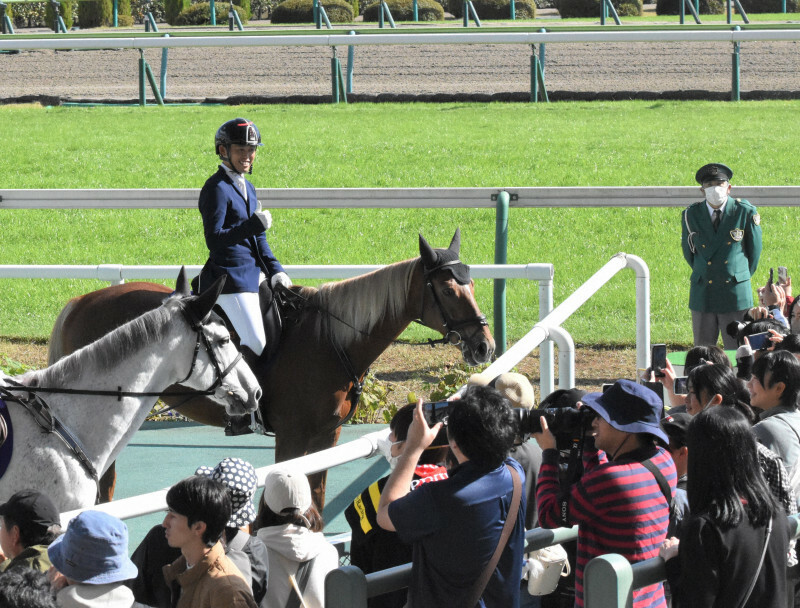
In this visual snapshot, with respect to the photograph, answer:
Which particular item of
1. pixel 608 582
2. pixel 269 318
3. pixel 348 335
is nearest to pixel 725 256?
pixel 348 335

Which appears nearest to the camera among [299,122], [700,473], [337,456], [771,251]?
[700,473]

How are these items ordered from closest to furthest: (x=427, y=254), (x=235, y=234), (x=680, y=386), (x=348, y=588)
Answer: (x=348, y=588)
(x=680, y=386)
(x=235, y=234)
(x=427, y=254)

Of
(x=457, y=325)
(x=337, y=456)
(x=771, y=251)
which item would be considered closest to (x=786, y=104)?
(x=771, y=251)

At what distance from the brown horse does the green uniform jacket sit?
2.54 meters

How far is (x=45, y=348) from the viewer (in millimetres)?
10883

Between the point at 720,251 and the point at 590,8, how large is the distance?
93.7 feet

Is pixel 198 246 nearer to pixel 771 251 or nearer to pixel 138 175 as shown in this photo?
pixel 138 175

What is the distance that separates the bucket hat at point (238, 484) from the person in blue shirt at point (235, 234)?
258 cm

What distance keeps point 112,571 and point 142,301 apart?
3.64 metres

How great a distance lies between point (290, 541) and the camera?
11.0ft

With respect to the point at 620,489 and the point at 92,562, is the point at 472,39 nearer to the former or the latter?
the point at 620,489

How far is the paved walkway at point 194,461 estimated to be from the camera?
20.9 feet

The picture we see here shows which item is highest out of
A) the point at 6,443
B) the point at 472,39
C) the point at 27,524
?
the point at 472,39

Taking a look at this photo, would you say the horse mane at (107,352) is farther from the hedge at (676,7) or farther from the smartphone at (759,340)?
the hedge at (676,7)
